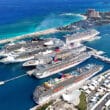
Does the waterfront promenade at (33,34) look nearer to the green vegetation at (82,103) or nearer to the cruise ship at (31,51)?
the cruise ship at (31,51)

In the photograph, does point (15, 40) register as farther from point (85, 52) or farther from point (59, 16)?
point (59, 16)

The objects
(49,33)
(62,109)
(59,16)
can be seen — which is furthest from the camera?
(59,16)

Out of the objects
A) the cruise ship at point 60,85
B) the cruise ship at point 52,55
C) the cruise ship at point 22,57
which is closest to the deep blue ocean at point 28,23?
the cruise ship at point 22,57

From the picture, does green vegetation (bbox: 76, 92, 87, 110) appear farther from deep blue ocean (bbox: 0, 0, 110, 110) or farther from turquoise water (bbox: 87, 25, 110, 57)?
turquoise water (bbox: 87, 25, 110, 57)

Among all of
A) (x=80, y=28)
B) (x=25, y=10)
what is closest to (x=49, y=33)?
(x=80, y=28)

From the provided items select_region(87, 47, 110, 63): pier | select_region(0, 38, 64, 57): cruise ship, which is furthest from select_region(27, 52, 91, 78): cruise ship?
select_region(0, 38, 64, 57): cruise ship
